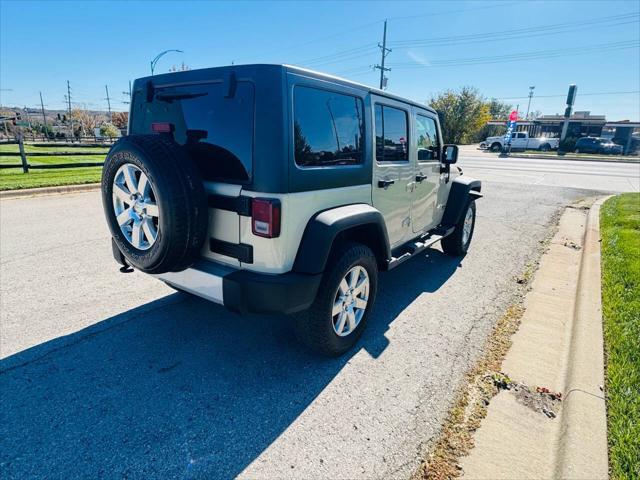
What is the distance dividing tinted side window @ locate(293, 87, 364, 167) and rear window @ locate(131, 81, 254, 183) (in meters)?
0.33

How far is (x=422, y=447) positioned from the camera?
2146 mm

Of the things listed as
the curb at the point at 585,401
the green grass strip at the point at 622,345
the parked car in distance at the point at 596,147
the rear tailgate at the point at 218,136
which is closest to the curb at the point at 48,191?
the rear tailgate at the point at 218,136

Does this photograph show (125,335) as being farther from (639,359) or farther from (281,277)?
(639,359)

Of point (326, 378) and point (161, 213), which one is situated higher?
point (161, 213)

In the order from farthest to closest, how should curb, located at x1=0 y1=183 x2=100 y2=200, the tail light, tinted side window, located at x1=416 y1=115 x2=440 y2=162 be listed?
curb, located at x1=0 y1=183 x2=100 y2=200 < tinted side window, located at x1=416 y1=115 x2=440 y2=162 < the tail light

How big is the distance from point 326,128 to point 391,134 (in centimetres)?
109

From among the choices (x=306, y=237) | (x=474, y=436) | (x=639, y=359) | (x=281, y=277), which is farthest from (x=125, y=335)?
(x=639, y=359)

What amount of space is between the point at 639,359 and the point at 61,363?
4397 mm

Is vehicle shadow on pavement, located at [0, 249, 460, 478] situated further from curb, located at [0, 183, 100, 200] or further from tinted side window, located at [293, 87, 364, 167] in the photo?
curb, located at [0, 183, 100, 200]

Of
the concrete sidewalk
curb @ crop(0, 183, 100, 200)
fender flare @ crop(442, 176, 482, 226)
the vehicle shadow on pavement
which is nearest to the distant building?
fender flare @ crop(442, 176, 482, 226)

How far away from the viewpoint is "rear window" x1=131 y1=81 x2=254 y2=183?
2404 mm

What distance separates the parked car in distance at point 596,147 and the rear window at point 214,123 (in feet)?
155

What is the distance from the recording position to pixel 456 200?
5156 millimetres

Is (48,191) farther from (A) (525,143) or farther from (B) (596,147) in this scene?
(B) (596,147)
